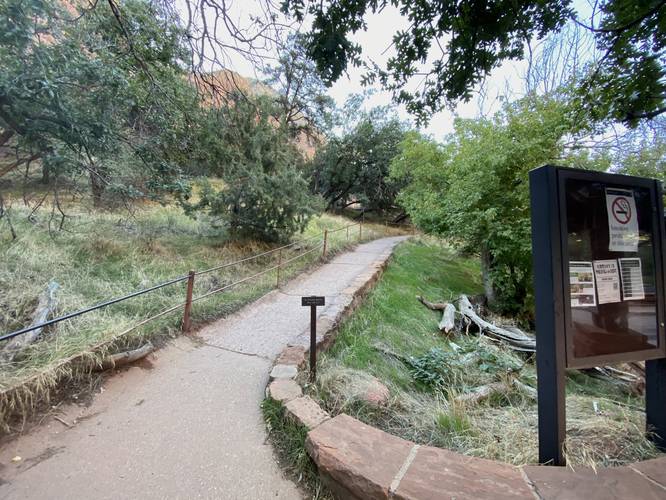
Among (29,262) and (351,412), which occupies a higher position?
(29,262)

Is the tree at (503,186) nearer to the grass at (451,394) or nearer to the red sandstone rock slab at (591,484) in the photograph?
the grass at (451,394)

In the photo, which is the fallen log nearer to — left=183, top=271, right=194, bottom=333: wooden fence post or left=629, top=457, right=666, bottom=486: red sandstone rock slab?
left=629, top=457, right=666, bottom=486: red sandstone rock slab

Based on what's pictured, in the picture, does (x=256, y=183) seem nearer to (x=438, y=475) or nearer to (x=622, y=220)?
(x=622, y=220)

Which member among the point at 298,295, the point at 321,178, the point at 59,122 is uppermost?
the point at 321,178

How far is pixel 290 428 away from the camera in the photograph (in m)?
2.02

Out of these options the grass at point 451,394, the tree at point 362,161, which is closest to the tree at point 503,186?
the grass at point 451,394

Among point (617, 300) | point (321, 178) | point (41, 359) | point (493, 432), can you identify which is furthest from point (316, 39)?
point (321, 178)

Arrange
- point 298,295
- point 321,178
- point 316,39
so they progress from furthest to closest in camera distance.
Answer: point 321,178, point 298,295, point 316,39

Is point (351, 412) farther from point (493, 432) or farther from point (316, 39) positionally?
point (316, 39)

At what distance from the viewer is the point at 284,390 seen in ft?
7.73

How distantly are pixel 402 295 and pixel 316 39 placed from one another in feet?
15.8

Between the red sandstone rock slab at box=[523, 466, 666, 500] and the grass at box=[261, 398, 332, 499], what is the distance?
1.05m

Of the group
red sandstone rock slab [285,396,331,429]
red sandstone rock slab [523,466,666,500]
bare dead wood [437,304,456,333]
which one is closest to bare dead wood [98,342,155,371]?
red sandstone rock slab [285,396,331,429]

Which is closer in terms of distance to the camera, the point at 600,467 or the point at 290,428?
the point at 600,467
